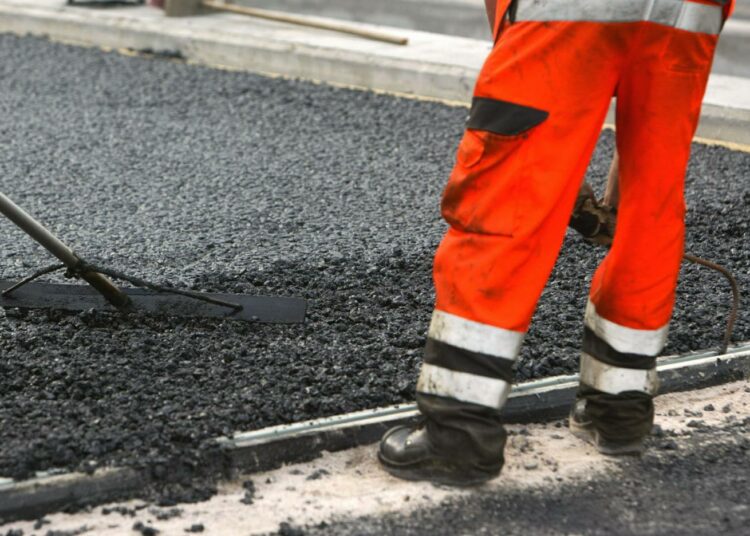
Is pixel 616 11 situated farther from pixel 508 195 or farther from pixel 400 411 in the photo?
pixel 400 411

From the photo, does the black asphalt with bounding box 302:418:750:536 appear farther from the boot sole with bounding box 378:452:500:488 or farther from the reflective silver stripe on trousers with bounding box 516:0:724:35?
the reflective silver stripe on trousers with bounding box 516:0:724:35

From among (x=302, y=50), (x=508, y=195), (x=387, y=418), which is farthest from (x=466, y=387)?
(x=302, y=50)

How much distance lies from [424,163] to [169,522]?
3.63m

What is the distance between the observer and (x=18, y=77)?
7.89 metres

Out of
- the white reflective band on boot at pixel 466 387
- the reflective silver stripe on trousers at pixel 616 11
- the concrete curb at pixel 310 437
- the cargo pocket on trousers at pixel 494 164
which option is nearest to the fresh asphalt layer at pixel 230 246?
the concrete curb at pixel 310 437

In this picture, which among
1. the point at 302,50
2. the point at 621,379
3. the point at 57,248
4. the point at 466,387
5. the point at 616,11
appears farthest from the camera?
the point at 302,50

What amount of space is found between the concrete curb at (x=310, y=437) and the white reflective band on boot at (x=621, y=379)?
26 cm

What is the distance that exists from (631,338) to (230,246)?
2.11 m

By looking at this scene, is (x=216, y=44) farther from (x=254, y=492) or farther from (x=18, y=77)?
(x=254, y=492)

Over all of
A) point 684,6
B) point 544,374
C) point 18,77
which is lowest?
point 18,77

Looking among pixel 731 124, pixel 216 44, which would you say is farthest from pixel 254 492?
pixel 216 44

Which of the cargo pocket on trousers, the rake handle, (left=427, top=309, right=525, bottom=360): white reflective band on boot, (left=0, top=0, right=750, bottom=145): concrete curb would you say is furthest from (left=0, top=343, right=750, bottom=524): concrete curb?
(left=0, top=0, right=750, bottom=145): concrete curb

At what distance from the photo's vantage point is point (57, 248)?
12.0 ft

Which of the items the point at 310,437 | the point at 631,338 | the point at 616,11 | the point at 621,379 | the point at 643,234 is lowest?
the point at 310,437
